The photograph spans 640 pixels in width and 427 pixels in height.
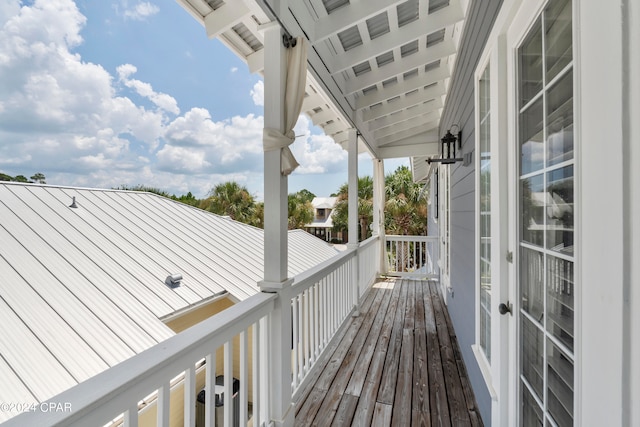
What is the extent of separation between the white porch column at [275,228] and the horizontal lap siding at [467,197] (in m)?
1.27

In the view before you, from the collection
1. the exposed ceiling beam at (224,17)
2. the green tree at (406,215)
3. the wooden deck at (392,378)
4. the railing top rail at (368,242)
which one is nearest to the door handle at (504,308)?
the wooden deck at (392,378)

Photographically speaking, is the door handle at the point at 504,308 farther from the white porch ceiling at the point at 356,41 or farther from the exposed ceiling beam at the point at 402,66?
the exposed ceiling beam at the point at 402,66

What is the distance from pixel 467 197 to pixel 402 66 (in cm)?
160

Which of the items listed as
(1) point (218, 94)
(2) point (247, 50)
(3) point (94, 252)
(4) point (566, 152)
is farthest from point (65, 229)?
(1) point (218, 94)

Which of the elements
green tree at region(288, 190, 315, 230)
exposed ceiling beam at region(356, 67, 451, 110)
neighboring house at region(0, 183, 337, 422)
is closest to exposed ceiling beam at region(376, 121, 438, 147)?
exposed ceiling beam at region(356, 67, 451, 110)

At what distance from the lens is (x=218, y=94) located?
60.3ft

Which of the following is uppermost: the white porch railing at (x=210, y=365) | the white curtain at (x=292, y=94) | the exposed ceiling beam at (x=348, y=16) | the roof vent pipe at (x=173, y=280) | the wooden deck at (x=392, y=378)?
the exposed ceiling beam at (x=348, y=16)

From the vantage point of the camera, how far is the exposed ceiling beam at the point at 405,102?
4039 mm

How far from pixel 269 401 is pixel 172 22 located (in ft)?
21.4

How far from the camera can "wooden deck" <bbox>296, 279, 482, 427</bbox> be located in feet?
6.77

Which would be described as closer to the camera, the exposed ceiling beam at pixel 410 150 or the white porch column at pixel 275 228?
the white porch column at pixel 275 228

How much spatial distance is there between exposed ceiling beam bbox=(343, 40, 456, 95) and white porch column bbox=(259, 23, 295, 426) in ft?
5.43

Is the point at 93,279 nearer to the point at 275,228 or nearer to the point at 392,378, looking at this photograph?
the point at 275,228

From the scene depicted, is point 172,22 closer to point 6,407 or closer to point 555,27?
point 6,407
